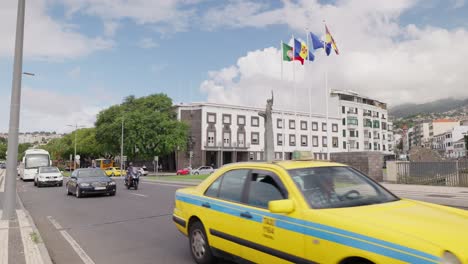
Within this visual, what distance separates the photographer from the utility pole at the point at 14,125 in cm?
1035

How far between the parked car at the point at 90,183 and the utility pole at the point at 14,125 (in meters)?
7.66

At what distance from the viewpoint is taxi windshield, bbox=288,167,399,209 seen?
177 inches

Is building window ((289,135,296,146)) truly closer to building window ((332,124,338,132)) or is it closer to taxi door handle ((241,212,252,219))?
building window ((332,124,338,132))

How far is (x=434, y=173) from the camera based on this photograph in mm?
24875

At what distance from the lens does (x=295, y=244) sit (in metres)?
4.32

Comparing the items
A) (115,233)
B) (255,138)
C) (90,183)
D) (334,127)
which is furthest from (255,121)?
(115,233)

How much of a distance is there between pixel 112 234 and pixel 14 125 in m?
4.23

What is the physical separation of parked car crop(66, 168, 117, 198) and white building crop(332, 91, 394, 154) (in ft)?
243

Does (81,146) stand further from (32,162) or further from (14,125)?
(14,125)

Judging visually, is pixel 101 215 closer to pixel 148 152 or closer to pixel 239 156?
pixel 148 152

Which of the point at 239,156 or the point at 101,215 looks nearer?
the point at 101,215

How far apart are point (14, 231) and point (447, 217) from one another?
27.3 ft

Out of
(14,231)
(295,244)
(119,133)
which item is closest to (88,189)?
(14,231)

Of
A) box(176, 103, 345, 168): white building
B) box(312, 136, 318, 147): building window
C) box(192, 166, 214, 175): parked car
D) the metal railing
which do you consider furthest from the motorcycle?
box(312, 136, 318, 147): building window
